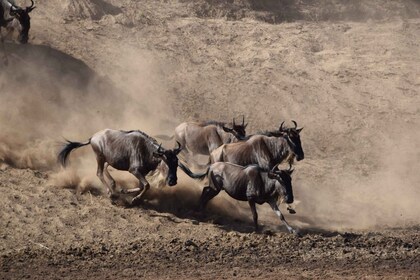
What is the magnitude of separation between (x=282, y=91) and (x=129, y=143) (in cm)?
1012

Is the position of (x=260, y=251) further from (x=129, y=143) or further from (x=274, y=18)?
(x=274, y=18)

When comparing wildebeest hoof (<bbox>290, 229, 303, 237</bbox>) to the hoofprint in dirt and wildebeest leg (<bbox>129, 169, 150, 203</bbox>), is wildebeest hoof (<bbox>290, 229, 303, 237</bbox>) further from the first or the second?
wildebeest leg (<bbox>129, 169, 150, 203</bbox>)

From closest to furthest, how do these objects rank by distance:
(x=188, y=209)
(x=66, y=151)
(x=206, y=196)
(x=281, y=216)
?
1. (x=281, y=216)
2. (x=206, y=196)
3. (x=188, y=209)
4. (x=66, y=151)

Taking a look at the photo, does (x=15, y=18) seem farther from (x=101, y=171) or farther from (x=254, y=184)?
(x=254, y=184)

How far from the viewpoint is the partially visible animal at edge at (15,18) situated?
24141 mm

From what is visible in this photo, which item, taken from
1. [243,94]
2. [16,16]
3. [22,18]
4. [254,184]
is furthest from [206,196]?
[16,16]

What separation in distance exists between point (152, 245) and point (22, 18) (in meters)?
10.1

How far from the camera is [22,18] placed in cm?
2414

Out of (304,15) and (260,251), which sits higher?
(304,15)

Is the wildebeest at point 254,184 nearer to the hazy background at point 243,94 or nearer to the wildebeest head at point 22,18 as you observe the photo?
the hazy background at point 243,94

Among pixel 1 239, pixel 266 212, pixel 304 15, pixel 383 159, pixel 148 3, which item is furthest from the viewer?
pixel 304 15

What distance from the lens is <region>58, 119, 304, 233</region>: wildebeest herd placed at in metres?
18.4

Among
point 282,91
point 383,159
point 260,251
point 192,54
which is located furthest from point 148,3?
point 260,251

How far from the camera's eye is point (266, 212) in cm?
2048
